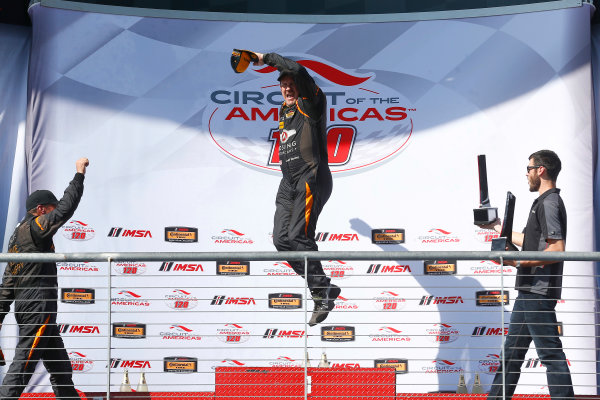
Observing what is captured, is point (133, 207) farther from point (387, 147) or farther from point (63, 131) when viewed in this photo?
point (387, 147)

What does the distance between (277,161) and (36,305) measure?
233cm

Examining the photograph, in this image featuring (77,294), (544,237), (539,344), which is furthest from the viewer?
(77,294)

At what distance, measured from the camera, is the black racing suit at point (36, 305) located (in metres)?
4.41

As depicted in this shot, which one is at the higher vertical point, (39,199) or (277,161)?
(277,161)

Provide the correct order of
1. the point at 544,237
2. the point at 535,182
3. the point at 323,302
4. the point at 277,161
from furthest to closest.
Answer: the point at 277,161
the point at 323,302
the point at 535,182
the point at 544,237

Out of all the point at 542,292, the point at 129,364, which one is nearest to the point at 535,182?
the point at 542,292

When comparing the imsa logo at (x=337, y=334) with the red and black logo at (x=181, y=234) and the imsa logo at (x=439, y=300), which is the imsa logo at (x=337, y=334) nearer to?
the imsa logo at (x=439, y=300)

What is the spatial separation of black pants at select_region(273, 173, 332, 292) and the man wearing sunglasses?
1.10 meters

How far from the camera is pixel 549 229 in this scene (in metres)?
4.00

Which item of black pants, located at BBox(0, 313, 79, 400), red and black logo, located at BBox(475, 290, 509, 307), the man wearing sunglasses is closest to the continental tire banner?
red and black logo, located at BBox(475, 290, 509, 307)

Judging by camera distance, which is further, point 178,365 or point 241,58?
point 178,365

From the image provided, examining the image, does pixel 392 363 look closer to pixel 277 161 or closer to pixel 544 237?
pixel 277 161

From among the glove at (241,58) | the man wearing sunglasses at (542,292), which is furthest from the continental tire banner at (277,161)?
the man wearing sunglasses at (542,292)

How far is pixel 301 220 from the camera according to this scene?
4.68 meters
